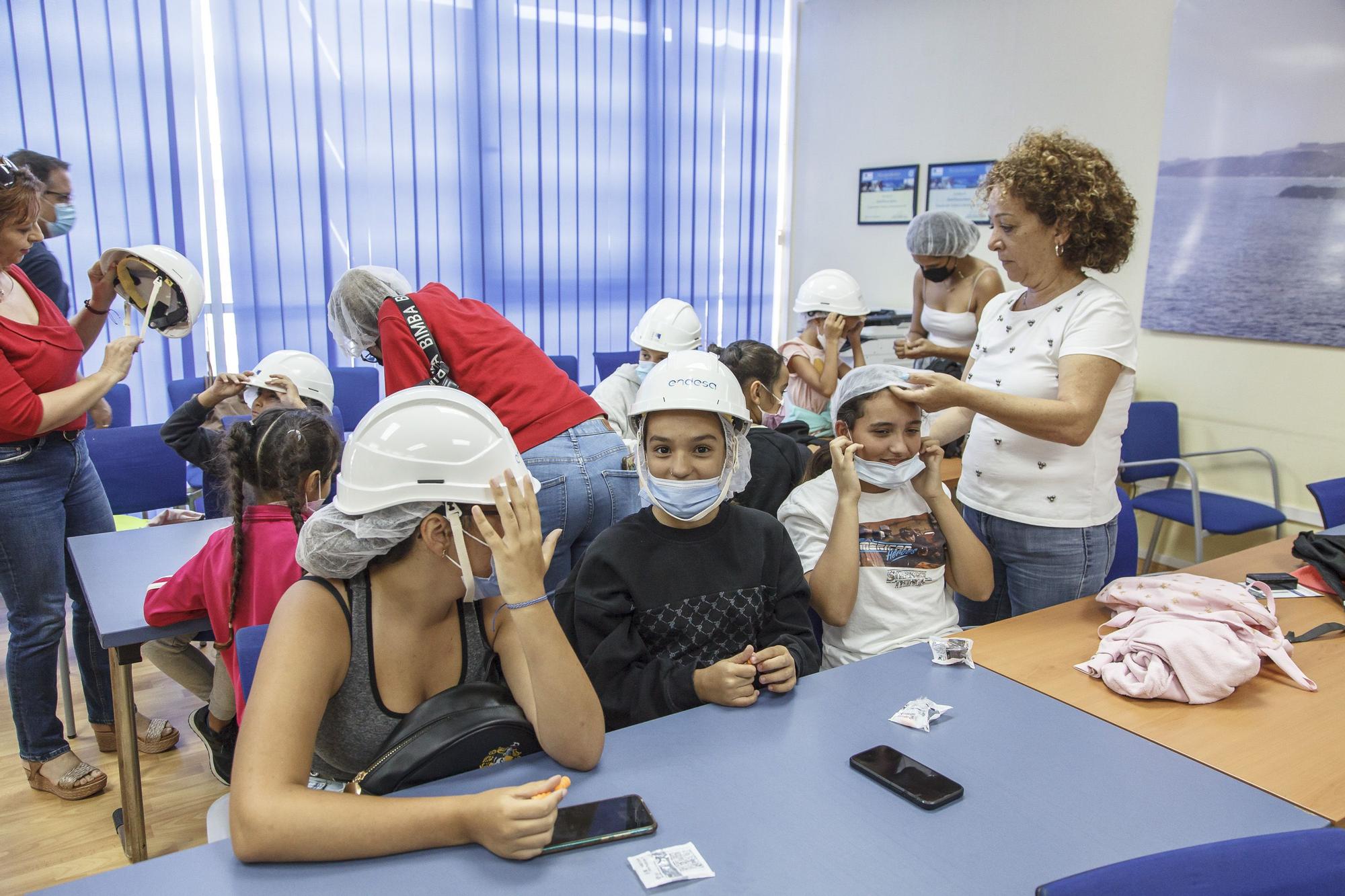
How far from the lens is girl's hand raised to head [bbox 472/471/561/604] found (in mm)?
1181

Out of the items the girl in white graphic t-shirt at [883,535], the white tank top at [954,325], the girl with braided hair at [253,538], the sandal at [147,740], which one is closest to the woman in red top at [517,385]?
the girl with braided hair at [253,538]

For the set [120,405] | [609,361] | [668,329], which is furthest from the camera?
[609,361]

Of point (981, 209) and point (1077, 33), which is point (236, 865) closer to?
point (981, 209)

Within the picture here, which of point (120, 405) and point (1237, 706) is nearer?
point (1237, 706)

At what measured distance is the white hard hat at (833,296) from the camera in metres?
3.77

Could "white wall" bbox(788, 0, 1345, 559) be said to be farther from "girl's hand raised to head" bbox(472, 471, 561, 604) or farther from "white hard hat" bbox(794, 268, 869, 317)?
"girl's hand raised to head" bbox(472, 471, 561, 604)

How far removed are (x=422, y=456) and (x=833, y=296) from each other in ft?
9.34

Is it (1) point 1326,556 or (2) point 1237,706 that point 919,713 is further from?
(1) point 1326,556

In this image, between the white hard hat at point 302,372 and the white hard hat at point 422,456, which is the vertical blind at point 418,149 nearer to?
the white hard hat at point 302,372

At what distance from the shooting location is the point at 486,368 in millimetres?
2227

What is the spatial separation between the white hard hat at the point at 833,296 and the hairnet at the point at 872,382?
1.79 m

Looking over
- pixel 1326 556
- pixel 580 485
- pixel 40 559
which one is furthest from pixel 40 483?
pixel 1326 556

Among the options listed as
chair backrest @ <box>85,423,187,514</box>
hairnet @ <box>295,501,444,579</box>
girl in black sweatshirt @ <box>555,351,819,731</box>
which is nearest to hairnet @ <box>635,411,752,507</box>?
girl in black sweatshirt @ <box>555,351,819,731</box>

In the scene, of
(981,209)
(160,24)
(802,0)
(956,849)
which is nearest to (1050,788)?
(956,849)
